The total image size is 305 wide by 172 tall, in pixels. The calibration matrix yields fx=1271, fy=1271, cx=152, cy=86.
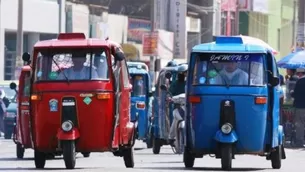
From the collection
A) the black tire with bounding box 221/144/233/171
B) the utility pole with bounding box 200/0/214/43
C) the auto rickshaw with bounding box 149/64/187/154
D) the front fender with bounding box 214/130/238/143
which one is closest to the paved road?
the auto rickshaw with bounding box 149/64/187/154

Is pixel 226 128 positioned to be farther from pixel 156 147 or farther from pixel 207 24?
pixel 207 24

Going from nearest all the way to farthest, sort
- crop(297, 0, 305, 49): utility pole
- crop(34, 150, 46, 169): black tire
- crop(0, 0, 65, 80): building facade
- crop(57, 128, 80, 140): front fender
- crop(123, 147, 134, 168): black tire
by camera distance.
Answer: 1. crop(57, 128, 80, 140): front fender
2. crop(34, 150, 46, 169): black tire
3. crop(123, 147, 134, 168): black tire
4. crop(297, 0, 305, 49): utility pole
5. crop(0, 0, 65, 80): building facade

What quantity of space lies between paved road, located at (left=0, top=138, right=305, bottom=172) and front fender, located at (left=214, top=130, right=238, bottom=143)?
0.60m

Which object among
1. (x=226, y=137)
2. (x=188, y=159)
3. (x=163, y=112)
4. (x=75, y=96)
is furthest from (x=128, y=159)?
(x=163, y=112)

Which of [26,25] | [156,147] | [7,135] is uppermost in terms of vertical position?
[26,25]

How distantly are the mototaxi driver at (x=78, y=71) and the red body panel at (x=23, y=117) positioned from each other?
4475mm

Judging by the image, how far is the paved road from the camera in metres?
20.7

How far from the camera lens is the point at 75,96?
20.4m

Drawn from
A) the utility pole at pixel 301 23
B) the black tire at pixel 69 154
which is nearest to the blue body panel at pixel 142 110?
the utility pole at pixel 301 23

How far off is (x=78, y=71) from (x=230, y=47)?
98.9 inches

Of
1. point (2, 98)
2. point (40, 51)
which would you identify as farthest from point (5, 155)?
point (2, 98)

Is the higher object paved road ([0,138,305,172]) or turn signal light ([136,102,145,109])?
turn signal light ([136,102,145,109])

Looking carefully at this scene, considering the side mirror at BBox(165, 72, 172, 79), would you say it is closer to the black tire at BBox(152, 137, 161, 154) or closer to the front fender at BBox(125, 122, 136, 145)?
the black tire at BBox(152, 137, 161, 154)

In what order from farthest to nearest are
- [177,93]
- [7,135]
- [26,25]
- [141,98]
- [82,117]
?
[26,25] < [7,135] < [141,98] < [177,93] < [82,117]
